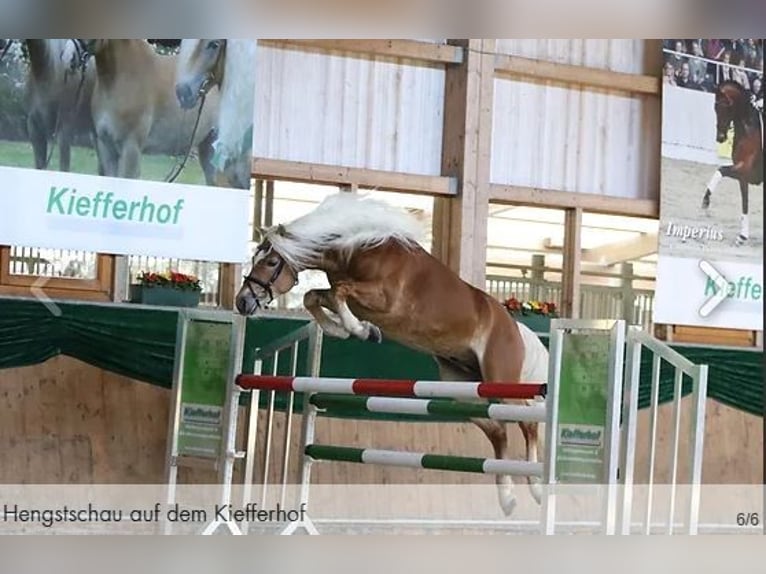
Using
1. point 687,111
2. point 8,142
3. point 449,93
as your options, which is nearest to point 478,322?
point 449,93

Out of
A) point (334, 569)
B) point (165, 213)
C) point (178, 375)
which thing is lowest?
point (334, 569)

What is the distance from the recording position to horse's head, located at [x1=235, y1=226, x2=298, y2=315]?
567 cm

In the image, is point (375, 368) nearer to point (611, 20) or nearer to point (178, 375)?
point (178, 375)

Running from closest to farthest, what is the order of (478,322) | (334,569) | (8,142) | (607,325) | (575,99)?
(334,569) < (607,325) < (8,142) < (478,322) < (575,99)

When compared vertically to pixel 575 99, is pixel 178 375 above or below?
below

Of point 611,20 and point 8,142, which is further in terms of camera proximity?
point 8,142

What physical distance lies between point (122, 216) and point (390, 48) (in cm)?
130

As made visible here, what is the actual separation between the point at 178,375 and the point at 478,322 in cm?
118

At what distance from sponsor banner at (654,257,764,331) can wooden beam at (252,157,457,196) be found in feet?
3.40

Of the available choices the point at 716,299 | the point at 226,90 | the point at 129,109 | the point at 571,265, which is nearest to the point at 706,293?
the point at 716,299

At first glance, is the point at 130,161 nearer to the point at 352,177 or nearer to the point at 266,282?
the point at 266,282

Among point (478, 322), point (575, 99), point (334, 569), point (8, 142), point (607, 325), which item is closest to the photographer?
point (334, 569)

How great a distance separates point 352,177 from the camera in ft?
20.0

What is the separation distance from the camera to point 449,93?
6.26m
